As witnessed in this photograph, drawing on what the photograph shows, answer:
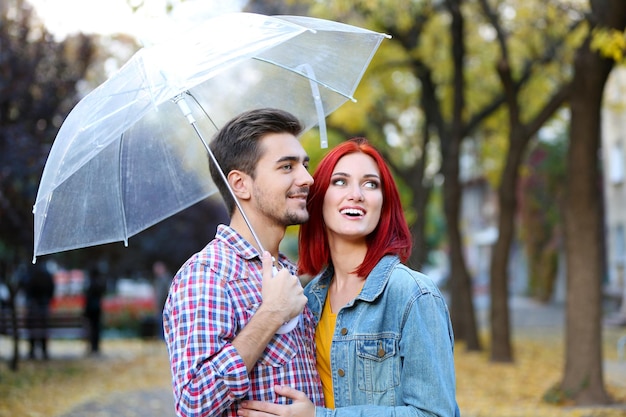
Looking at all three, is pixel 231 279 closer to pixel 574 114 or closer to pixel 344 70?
pixel 344 70

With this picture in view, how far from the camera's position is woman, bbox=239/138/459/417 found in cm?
293

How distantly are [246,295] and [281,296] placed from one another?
0.53 feet

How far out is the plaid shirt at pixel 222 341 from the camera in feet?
Answer: 8.97

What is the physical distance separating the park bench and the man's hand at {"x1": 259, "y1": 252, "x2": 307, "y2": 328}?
13787 mm

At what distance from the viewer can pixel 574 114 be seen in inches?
398

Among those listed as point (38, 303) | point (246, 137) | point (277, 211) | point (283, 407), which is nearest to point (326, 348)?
point (283, 407)

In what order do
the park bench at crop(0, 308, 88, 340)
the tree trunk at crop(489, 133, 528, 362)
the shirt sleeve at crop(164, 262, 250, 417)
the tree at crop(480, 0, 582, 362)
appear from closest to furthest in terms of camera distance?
1. the shirt sleeve at crop(164, 262, 250, 417)
2. the tree at crop(480, 0, 582, 362)
3. the tree trunk at crop(489, 133, 528, 362)
4. the park bench at crop(0, 308, 88, 340)

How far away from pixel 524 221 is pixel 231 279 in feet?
122

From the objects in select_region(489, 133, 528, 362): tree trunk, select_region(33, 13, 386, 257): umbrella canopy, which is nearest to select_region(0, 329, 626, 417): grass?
select_region(489, 133, 528, 362): tree trunk

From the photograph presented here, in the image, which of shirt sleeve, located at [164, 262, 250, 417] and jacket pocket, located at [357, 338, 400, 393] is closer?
shirt sleeve, located at [164, 262, 250, 417]

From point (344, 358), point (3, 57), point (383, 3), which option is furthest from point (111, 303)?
point (344, 358)

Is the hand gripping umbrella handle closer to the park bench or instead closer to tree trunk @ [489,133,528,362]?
tree trunk @ [489,133,528,362]

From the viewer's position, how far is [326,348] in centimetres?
329

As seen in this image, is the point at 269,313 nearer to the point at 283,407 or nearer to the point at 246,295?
the point at 246,295
